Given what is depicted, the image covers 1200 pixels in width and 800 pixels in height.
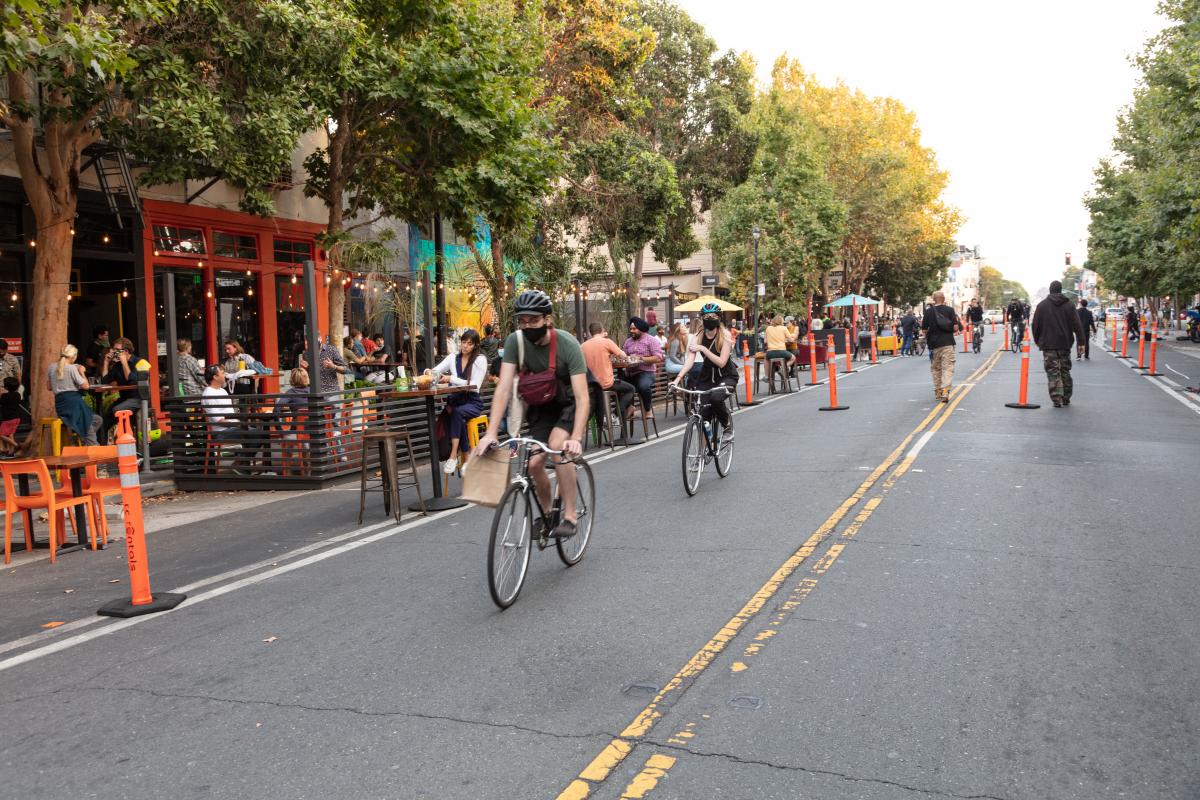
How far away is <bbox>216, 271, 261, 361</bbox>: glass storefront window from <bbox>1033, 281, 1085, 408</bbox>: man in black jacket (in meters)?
15.2

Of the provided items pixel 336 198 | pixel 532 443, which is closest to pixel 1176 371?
pixel 336 198

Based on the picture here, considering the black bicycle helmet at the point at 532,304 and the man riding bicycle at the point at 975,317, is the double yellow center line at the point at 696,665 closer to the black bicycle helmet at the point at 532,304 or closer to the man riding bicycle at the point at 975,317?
the black bicycle helmet at the point at 532,304

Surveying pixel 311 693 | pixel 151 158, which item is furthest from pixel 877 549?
pixel 151 158

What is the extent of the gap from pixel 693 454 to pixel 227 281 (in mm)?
13688

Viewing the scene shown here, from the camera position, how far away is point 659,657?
5.15 m

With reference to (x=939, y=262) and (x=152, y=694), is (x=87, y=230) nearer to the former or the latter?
(x=152, y=694)

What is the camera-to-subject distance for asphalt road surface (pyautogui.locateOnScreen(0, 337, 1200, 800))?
3941 mm

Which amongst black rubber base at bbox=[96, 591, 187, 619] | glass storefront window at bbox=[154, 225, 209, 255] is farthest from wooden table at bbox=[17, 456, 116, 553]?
glass storefront window at bbox=[154, 225, 209, 255]

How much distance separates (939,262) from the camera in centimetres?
6994

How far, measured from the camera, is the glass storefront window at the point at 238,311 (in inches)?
799

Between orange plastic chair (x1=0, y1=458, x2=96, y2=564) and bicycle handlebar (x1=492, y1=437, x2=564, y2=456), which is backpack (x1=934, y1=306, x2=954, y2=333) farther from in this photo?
orange plastic chair (x1=0, y1=458, x2=96, y2=564)

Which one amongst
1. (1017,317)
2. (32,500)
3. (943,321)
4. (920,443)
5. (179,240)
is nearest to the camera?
(32,500)

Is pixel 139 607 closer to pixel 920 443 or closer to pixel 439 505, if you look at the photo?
pixel 439 505

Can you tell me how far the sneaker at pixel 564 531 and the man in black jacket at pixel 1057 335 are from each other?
12719 mm
